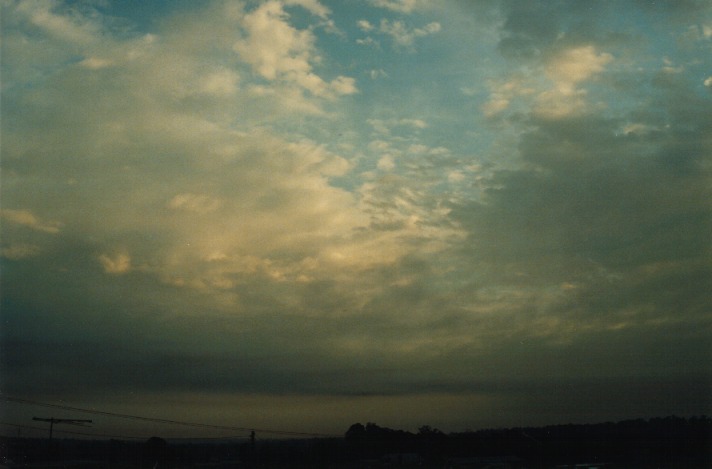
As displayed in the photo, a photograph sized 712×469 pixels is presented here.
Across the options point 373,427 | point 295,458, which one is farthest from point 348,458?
point 373,427

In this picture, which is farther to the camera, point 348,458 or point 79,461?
point 348,458

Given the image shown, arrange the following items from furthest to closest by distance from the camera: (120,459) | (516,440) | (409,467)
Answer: (516,440) → (120,459) → (409,467)

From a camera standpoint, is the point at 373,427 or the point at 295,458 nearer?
the point at 295,458

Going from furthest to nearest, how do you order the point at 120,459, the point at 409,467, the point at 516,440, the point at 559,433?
the point at 559,433 < the point at 516,440 < the point at 120,459 < the point at 409,467

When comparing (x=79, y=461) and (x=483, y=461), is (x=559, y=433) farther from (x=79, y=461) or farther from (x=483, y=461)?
(x=79, y=461)

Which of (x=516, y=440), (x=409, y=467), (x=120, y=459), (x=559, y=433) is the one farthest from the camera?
(x=559, y=433)

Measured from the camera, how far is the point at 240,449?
363ft

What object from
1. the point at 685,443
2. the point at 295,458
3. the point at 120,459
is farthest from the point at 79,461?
the point at 685,443

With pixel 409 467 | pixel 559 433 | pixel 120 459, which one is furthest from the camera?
pixel 559 433

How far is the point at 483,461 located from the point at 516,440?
77.8 feet

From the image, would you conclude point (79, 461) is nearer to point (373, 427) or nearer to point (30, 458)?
point (30, 458)

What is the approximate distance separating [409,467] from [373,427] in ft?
121

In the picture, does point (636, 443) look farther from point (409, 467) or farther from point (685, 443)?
point (409, 467)

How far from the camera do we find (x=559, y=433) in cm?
13062
